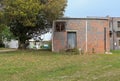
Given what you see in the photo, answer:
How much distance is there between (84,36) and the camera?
4791cm

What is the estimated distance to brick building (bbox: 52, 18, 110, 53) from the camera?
47844 millimetres

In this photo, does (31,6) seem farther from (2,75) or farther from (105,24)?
(2,75)

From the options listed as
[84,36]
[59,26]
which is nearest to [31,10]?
[59,26]

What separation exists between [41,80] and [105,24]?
1341 inches

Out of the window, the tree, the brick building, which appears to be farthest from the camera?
the window

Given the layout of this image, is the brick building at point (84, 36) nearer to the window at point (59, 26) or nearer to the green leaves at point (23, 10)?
the window at point (59, 26)

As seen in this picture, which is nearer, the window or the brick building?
the brick building

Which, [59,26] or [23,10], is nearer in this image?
[23,10]

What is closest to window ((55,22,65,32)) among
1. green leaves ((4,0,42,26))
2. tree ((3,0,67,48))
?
tree ((3,0,67,48))

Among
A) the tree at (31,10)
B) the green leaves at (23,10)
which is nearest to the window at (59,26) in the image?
the tree at (31,10)

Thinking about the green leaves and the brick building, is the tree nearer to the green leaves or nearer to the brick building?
the green leaves

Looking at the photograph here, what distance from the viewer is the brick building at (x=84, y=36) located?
157ft

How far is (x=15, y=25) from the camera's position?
48625mm

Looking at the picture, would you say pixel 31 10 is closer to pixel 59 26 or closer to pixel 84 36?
pixel 59 26
